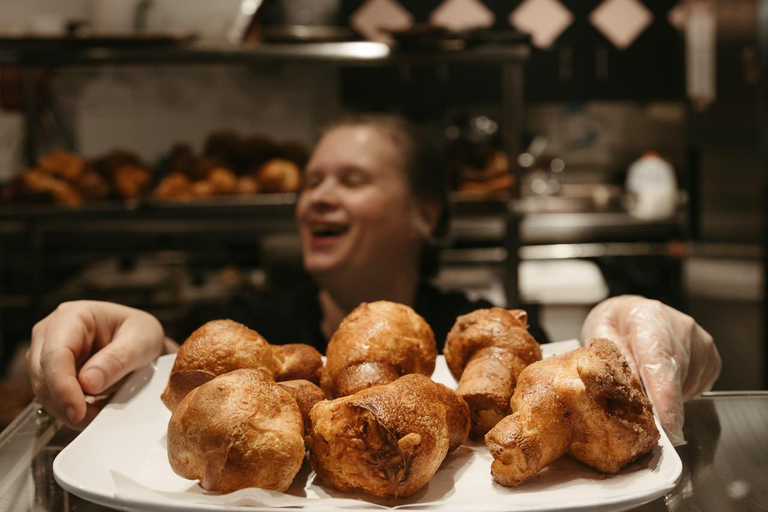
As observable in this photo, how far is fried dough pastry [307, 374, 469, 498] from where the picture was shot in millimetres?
646

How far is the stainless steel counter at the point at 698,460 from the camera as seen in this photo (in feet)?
2.35

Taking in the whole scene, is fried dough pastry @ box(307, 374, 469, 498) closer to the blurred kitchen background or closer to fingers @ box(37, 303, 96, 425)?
fingers @ box(37, 303, 96, 425)

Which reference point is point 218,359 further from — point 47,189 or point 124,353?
point 47,189

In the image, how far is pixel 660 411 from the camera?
0.80 metres

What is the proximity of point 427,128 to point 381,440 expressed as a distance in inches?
179

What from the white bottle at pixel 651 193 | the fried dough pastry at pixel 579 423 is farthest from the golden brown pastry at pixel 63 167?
the white bottle at pixel 651 193

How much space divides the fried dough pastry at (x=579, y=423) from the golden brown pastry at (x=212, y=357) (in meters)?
0.27

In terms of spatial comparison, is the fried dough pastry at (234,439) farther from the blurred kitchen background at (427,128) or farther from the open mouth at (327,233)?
the open mouth at (327,233)

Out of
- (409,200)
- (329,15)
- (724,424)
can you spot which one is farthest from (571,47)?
(724,424)

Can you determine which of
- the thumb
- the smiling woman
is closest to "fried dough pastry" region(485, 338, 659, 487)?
the thumb

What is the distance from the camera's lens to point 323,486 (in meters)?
0.69

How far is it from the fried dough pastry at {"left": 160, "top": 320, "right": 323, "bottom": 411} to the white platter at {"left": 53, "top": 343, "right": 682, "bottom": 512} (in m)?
0.06

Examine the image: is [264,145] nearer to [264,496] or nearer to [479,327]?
[479,327]

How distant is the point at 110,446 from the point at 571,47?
473cm
